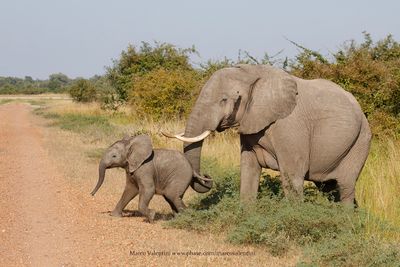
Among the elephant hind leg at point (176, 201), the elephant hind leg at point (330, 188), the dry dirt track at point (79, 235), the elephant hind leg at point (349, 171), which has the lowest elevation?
the dry dirt track at point (79, 235)

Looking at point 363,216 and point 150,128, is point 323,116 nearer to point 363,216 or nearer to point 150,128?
A: point 363,216

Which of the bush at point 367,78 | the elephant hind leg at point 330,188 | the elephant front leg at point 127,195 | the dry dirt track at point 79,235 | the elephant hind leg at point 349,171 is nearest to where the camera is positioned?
the dry dirt track at point 79,235

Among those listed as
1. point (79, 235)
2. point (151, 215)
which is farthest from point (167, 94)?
point (79, 235)

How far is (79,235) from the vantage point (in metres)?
7.17

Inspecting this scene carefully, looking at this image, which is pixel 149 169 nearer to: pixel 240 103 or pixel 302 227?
pixel 240 103

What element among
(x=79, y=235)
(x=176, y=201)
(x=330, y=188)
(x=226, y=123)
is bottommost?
(x=79, y=235)

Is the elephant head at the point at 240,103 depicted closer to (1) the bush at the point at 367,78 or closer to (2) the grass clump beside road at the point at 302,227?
(2) the grass clump beside road at the point at 302,227

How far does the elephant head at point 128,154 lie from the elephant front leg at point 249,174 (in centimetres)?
126

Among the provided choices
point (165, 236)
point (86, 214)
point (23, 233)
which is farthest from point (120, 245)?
point (86, 214)

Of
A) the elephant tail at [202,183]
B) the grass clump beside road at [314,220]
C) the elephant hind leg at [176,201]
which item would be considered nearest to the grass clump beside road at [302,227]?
the grass clump beside road at [314,220]

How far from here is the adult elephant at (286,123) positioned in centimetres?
727

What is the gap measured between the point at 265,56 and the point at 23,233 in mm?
10064

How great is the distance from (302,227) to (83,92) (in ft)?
130

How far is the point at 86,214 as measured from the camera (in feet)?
27.8
